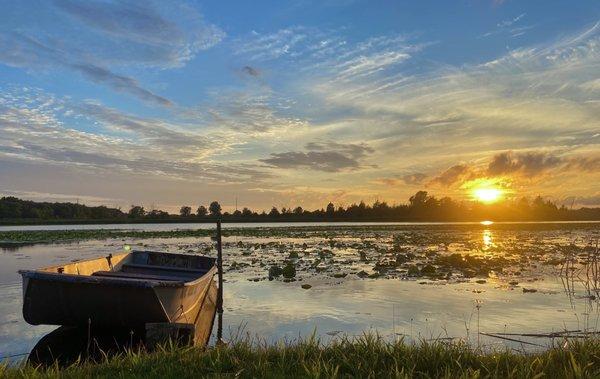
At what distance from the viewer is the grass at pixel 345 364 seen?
5715 mm

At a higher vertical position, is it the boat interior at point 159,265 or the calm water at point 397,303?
the boat interior at point 159,265

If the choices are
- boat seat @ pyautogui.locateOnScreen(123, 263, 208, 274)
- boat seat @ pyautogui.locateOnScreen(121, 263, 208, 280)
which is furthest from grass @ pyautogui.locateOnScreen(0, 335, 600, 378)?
boat seat @ pyautogui.locateOnScreen(123, 263, 208, 274)

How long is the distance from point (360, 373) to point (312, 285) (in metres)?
10.4

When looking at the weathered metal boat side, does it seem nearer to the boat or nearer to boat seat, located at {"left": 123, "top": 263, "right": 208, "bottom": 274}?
the boat

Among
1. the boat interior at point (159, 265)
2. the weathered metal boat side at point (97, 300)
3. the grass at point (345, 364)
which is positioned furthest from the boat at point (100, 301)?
the boat interior at point (159, 265)

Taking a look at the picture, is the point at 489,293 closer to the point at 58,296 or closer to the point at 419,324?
the point at 419,324

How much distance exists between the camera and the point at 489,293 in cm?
1427

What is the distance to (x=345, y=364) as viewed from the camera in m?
6.16

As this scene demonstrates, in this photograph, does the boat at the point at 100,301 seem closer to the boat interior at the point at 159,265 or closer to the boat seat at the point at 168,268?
the boat interior at the point at 159,265

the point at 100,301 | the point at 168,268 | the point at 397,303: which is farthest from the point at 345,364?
the point at 168,268

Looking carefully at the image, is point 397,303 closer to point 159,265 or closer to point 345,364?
point 345,364

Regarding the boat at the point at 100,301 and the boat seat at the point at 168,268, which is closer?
the boat at the point at 100,301

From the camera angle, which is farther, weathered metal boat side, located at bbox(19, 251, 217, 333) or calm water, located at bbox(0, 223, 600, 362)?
calm water, located at bbox(0, 223, 600, 362)

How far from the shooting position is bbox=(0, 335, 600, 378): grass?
225 inches
